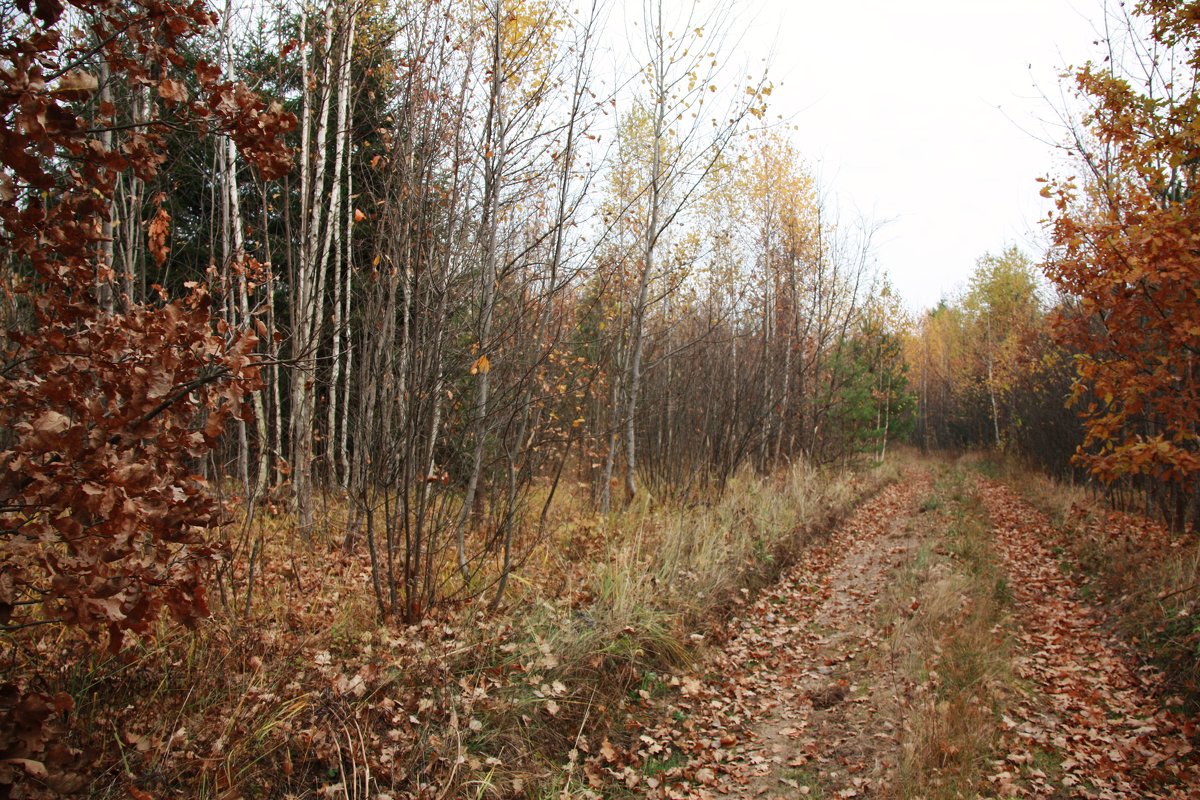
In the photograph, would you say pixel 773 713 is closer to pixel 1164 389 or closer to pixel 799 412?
pixel 1164 389

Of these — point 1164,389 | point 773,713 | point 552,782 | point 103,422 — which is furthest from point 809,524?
point 103,422

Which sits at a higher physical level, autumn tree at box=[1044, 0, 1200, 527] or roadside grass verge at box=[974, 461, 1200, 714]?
autumn tree at box=[1044, 0, 1200, 527]

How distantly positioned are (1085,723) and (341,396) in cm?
1098

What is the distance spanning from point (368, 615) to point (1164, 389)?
22.8ft

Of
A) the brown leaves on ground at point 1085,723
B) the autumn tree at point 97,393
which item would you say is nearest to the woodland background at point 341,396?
the autumn tree at point 97,393

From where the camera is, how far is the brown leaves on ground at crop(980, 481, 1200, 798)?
4242 mm

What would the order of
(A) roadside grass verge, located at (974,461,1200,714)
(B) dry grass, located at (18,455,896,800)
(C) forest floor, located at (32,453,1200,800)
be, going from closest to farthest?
1. (B) dry grass, located at (18,455,896,800)
2. (C) forest floor, located at (32,453,1200,800)
3. (A) roadside grass verge, located at (974,461,1200,714)

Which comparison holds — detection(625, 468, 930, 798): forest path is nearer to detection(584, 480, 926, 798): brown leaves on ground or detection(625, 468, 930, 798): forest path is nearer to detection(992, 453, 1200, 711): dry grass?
detection(584, 480, 926, 798): brown leaves on ground

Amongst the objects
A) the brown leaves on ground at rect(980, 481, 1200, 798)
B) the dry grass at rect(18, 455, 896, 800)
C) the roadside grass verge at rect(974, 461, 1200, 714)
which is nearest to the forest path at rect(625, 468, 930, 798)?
the dry grass at rect(18, 455, 896, 800)

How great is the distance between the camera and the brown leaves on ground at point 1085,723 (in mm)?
4242

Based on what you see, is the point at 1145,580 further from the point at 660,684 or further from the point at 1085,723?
the point at 660,684

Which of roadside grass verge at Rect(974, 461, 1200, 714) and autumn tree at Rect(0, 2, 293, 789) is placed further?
roadside grass verge at Rect(974, 461, 1200, 714)

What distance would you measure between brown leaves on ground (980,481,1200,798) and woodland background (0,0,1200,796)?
1.65 metres

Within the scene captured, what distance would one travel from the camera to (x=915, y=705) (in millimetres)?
4926
